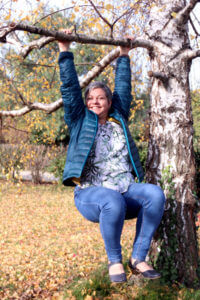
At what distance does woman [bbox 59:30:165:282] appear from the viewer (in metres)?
2.28

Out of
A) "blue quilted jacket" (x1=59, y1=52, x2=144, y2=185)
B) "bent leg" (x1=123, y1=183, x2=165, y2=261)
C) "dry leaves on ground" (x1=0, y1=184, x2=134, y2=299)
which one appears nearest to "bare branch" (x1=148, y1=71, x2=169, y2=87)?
"blue quilted jacket" (x1=59, y1=52, x2=144, y2=185)

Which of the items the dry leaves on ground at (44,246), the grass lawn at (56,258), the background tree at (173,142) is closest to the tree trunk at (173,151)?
the background tree at (173,142)

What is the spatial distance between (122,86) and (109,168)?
0.82 meters

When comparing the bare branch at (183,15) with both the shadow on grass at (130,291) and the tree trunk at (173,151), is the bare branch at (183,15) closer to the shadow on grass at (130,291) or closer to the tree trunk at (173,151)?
the tree trunk at (173,151)

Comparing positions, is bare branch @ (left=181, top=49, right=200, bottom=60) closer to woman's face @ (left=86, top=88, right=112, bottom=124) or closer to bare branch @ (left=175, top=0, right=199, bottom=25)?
bare branch @ (left=175, top=0, right=199, bottom=25)

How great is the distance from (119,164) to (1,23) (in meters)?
2.52

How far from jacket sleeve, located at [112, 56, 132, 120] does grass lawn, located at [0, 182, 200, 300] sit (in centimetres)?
181

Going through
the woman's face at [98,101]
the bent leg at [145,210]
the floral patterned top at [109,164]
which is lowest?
the bent leg at [145,210]

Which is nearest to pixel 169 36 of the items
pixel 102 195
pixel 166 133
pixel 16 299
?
pixel 166 133

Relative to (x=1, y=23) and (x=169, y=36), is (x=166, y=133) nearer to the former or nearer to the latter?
(x=169, y=36)

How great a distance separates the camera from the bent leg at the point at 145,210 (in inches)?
93.3

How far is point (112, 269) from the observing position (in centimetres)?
223

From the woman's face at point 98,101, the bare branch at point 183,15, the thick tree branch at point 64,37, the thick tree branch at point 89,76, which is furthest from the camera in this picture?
the thick tree branch at point 89,76

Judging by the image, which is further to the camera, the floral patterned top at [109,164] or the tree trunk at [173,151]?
the tree trunk at [173,151]
